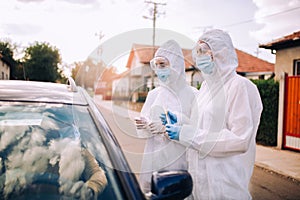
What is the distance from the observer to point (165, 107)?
2650mm

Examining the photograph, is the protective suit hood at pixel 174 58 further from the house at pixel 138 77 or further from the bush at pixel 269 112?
the bush at pixel 269 112

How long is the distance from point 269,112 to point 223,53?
7.97 meters

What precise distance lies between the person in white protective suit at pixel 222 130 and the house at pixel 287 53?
358 inches

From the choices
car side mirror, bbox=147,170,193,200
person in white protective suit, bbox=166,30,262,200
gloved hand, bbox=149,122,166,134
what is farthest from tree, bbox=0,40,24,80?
car side mirror, bbox=147,170,193,200

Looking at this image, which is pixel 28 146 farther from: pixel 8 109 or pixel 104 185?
pixel 104 185

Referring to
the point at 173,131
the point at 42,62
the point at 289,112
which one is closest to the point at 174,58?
the point at 173,131

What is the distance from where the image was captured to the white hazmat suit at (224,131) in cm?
190

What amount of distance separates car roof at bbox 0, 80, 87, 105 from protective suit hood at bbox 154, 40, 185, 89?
0.82 m

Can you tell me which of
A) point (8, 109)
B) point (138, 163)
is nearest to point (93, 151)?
point (8, 109)

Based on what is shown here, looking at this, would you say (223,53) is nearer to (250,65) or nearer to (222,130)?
(222,130)

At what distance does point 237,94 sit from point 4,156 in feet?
5.02

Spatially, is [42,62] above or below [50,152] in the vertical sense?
above

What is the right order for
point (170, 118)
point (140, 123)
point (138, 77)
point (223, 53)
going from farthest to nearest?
point (138, 77) → point (140, 123) → point (170, 118) → point (223, 53)

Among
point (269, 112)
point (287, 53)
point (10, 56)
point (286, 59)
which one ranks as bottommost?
point (269, 112)
